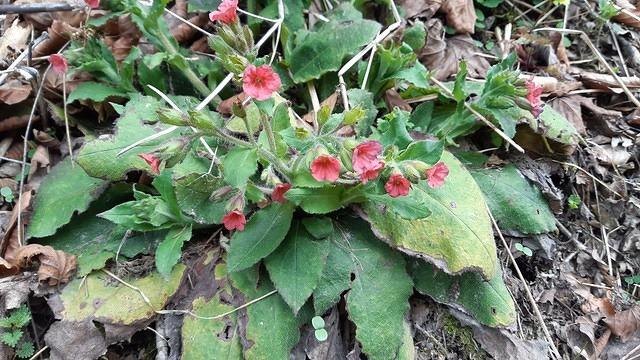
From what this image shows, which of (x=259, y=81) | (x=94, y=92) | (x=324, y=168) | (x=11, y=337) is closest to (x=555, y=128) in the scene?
(x=324, y=168)

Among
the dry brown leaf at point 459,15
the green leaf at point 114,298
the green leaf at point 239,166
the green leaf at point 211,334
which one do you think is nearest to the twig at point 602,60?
the dry brown leaf at point 459,15

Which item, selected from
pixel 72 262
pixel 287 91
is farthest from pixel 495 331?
pixel 72 262

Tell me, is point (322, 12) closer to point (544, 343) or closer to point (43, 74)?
point (43, 74)

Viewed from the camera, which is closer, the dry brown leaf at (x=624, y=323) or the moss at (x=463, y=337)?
the moss at (x=463, y=337)

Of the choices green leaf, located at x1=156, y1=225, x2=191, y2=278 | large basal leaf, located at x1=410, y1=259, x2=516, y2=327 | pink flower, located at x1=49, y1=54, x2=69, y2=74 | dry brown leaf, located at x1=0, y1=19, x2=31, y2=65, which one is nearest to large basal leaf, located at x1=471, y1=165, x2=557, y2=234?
large basal leaf, located at x1=410, y1=259, x2=516, y2=327

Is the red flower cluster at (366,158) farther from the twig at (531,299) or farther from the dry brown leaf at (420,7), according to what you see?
the dry brown leaf at (420,7)
